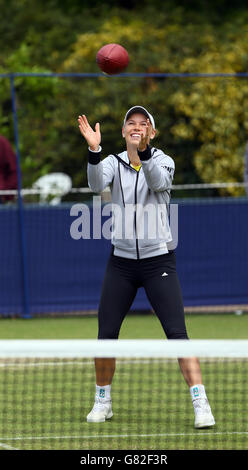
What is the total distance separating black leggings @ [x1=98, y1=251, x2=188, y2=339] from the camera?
750 cm

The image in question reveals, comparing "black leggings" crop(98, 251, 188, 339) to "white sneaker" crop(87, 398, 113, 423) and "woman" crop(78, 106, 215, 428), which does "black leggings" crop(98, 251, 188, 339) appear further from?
"white sneaker" crop(87, 398, 113, 423)

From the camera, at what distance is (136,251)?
24.8 ft

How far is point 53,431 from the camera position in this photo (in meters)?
7.19

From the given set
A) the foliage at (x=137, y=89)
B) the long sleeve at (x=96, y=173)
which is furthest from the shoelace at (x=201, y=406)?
the foliage at (x=137, y=89)

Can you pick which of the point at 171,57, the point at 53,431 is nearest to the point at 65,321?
the point at 53,431

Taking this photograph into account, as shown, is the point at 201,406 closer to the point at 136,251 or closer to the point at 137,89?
the point at 136,251

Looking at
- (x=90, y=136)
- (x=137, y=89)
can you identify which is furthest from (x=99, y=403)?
(x=137, y=89)

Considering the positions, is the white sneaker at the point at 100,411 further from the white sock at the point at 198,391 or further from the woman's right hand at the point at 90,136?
the woman's right hand at the point at 90,136

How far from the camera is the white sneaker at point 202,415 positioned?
7.22m

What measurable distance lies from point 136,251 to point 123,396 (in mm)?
1629

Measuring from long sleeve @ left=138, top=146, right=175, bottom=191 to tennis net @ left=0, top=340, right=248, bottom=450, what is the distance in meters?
1.22

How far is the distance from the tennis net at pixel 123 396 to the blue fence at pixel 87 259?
3733 millimetres

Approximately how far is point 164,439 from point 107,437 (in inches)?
14.7

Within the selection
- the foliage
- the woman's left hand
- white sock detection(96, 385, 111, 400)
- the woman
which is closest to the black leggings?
the woman
